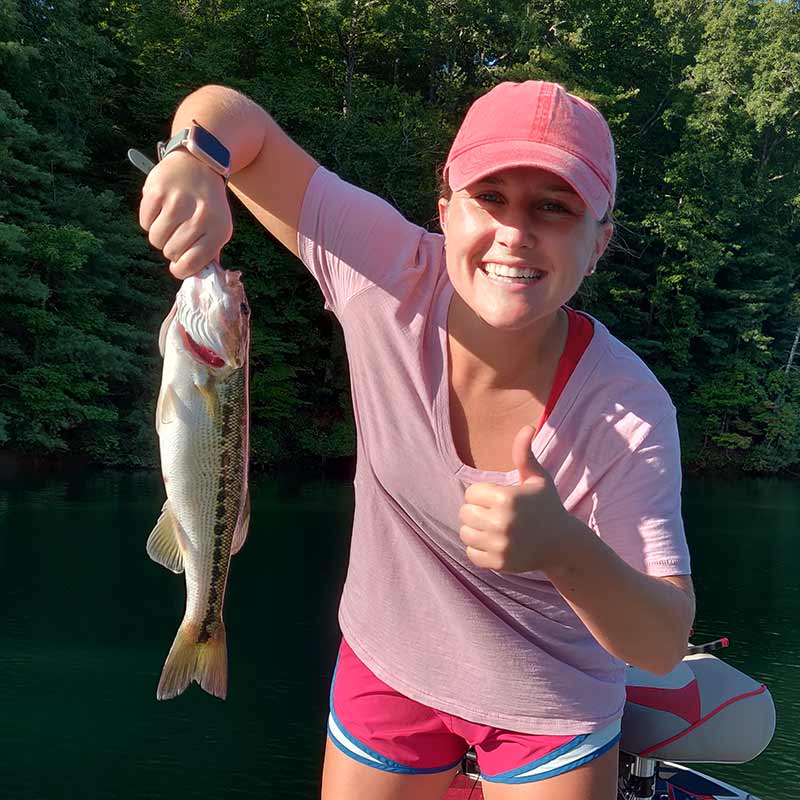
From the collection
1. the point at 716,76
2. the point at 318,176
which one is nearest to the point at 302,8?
the point at 716,76

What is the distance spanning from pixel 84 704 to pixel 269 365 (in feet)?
43.5

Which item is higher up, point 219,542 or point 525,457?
point 525,457

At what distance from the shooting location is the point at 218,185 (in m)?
1.77

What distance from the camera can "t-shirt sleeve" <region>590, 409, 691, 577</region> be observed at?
5.56ft

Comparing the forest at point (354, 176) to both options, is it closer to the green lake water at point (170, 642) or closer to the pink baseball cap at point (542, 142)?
the green lake water at point (170, 642)

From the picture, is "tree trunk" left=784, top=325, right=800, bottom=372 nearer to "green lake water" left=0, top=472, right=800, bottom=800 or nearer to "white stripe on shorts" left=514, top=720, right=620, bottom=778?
"green lake water" left=0, top=472, right=800, bottom=800

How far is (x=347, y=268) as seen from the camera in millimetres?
1986

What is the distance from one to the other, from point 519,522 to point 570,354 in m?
0.63

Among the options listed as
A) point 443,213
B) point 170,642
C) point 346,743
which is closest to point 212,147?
point 443,213

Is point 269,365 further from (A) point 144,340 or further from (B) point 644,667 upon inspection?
(B) point 644,667

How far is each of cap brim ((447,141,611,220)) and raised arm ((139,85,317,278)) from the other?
0.46 meters

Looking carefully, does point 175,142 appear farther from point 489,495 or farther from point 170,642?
point 170,642

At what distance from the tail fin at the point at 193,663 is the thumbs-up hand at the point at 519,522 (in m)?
0.99

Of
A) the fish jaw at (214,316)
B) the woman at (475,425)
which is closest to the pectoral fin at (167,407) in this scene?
the fish jaw at (214,316)
